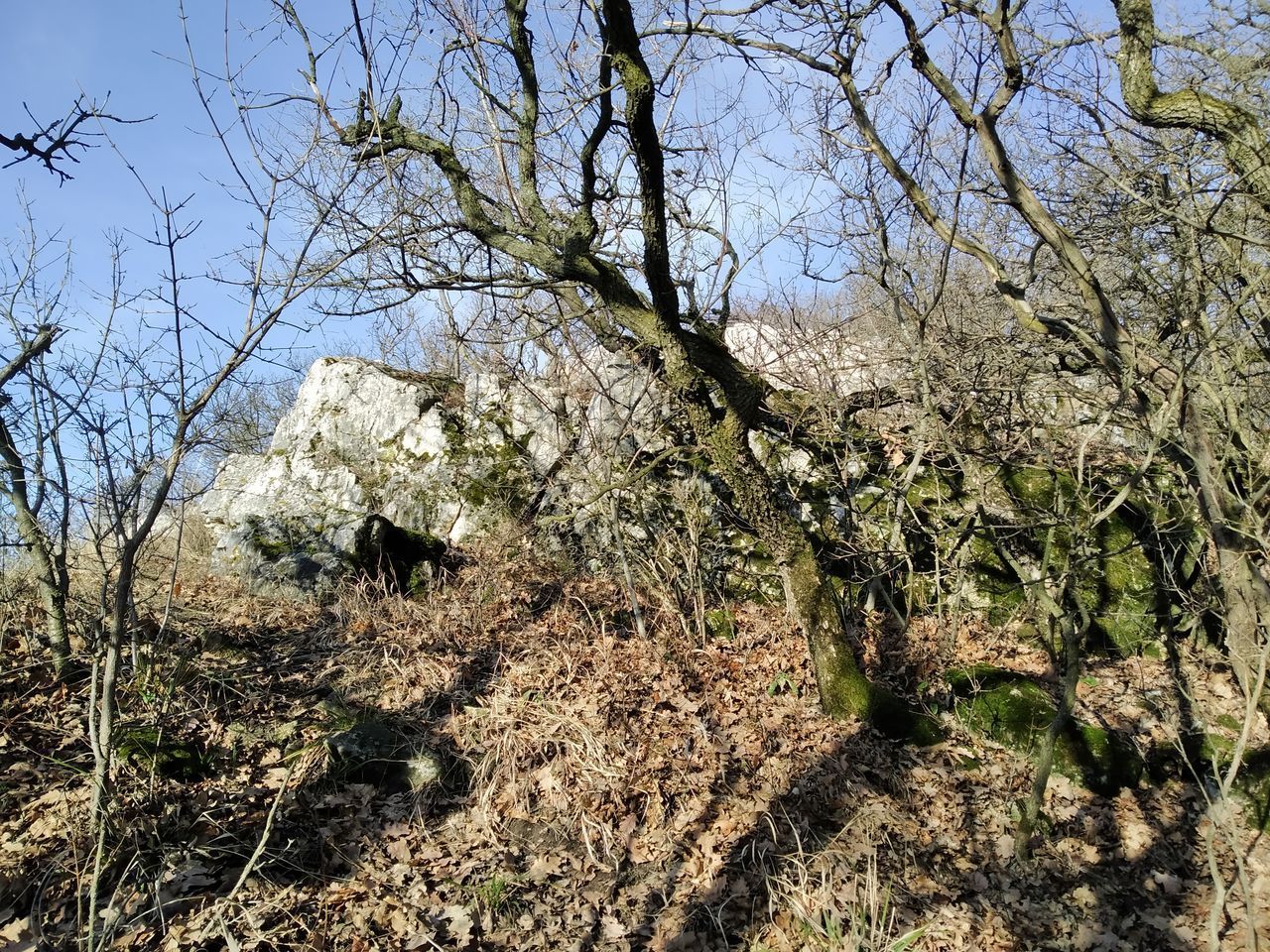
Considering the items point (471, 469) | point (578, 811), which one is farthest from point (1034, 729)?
point (471, 469)

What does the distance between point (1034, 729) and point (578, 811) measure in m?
3.59

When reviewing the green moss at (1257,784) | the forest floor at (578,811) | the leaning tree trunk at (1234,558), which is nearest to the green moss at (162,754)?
the forest floor at (578,811)

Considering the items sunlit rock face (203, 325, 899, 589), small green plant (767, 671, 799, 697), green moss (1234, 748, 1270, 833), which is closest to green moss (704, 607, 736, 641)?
sunlit rock face (203, 325, 899, 589)

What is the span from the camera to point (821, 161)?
7.73m

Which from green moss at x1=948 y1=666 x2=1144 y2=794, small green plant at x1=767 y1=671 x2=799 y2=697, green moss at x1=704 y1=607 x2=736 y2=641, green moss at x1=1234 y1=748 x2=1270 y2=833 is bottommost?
green moss at x1=1234 y1=748 x2=1270 y2=833

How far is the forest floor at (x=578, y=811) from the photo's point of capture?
13.2ft

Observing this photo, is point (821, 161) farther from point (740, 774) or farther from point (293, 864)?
point (293, 864)

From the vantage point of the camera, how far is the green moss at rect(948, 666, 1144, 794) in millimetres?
5570

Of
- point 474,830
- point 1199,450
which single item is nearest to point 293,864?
point 474,830

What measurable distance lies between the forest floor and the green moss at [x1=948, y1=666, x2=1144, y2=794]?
0.51 feet

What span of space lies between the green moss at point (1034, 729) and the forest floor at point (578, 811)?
157mm

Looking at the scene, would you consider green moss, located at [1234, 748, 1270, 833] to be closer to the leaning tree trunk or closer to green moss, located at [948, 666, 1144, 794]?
the leaning tree trunk

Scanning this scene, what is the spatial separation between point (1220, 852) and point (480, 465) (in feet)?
23.9

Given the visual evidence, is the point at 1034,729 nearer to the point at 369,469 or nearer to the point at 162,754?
the point at 162,754
